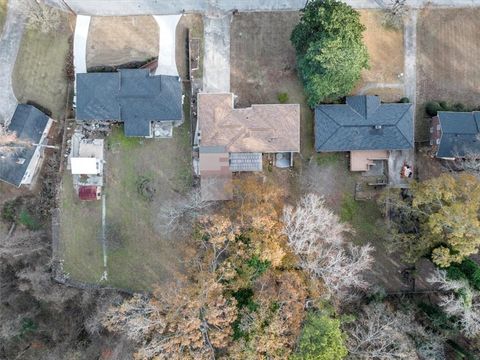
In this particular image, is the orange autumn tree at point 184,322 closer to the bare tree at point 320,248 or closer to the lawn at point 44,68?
the bare tree at point 320,248

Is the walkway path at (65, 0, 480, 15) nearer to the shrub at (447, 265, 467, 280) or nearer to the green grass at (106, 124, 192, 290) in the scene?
the green grass at (106, 124, 192, 290)

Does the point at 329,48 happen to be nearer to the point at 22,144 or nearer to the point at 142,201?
the point at 142,201

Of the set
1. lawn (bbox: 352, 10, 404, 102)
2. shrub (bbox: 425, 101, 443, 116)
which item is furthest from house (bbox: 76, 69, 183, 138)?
shrub (bbox: 425, 101, 443, 116)

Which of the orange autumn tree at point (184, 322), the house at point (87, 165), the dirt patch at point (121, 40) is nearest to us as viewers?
the orange autumn tree at point (184, 322)

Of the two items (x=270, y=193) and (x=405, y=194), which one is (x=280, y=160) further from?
A: (x=405, y=194)

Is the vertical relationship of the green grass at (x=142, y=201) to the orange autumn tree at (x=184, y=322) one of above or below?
above

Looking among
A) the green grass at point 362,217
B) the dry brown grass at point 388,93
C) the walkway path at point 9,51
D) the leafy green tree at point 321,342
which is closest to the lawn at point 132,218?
the walkway path at point 9,51

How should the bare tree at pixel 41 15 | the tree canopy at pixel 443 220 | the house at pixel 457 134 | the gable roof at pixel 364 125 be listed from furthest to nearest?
1. the bare tree at pixel 41 15
2. the gable roof at pixel 364 125
3. the house at pixel 457 134
4. the tree canopy at pixel 443 220
